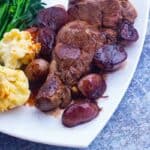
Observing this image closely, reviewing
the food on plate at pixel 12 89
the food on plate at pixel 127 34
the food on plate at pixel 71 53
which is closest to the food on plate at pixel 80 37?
the food on plate at pixel 71 53

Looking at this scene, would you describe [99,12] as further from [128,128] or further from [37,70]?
[128,128]

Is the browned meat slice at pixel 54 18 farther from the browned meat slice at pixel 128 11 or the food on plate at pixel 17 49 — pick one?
the browned meat slice at pixel 128 11

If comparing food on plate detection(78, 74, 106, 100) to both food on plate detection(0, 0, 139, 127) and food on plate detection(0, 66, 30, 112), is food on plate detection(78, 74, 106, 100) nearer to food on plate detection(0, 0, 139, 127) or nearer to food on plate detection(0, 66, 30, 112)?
food on plate detection(0, 0, 139, 127)

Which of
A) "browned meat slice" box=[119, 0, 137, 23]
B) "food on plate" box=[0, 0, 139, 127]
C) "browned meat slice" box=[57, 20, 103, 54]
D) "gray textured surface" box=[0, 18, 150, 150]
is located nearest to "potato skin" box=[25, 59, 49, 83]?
"food on plate" box=[0, 0, 139, 127]

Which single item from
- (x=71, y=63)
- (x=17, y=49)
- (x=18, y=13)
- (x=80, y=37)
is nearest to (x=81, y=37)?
(x=80, y=37)

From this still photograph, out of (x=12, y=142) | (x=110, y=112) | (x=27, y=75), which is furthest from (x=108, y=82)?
(x=12, y=142)

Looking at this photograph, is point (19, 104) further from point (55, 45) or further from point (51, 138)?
point (55, 45)

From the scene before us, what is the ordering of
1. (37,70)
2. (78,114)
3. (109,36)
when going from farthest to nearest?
(109,36)
(37,70)
(78,114)
